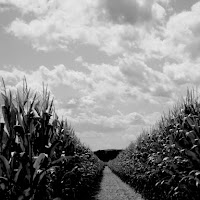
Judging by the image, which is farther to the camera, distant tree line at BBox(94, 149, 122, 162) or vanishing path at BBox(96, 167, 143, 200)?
distant tree line at BBox(94, 149, 122, 162)

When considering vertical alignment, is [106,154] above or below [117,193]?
above

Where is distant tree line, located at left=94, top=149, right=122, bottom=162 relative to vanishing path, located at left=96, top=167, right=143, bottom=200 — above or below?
above

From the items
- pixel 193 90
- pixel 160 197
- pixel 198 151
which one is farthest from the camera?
pixel 160 197

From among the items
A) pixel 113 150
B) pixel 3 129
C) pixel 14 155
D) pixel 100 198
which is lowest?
pixel 100 198

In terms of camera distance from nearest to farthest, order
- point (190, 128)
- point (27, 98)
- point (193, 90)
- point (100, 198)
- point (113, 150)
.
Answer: point (27, 98)
point (190, 128)
point (193, 90)
point (100, 198)
point (113, 150)

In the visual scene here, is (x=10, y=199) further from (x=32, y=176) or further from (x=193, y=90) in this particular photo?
(x=193, y=90)

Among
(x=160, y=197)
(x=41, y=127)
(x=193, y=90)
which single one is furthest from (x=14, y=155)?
(x=160, y=197)

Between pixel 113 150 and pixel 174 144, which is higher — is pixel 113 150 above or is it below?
above

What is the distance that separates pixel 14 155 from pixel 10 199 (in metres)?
0.71

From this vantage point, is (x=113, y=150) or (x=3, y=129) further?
(x=113, y=150)

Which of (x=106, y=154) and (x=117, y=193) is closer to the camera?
(x=117, y=193)

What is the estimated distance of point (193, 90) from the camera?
339 inches

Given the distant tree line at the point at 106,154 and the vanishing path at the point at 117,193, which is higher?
the distant tree line at the point at 106,154

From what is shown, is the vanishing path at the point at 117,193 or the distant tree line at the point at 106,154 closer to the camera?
the vanishing path at the point at 117,193
